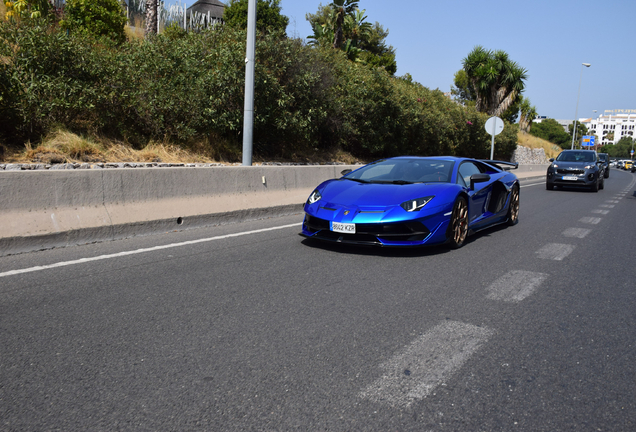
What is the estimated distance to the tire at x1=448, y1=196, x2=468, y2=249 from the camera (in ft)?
22.4

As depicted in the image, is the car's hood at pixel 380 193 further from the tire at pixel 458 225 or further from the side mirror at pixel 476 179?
the side mirror at pixel 476 179

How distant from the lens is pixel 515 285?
5262 mm

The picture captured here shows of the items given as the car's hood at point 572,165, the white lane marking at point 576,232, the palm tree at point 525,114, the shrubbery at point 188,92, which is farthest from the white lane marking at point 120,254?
the palm tree at point 525,114

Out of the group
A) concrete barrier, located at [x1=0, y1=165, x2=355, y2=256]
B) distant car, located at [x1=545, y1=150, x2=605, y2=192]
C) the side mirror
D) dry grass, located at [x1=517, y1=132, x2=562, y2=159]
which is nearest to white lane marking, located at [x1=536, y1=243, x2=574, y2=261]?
the side mirror

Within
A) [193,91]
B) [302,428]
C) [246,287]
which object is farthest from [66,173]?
[193,91]

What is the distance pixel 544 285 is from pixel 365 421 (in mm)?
3436

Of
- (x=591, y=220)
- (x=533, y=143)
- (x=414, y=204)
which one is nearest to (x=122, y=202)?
(x=414, y=204)

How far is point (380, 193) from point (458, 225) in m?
1.20

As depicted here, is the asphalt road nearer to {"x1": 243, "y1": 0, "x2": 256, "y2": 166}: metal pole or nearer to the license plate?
the license plate

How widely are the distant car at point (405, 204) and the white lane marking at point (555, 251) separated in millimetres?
983

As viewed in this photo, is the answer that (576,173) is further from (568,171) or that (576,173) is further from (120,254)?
(120,254)

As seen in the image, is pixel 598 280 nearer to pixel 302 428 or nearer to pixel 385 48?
pixel 302 428

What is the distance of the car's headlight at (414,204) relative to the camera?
6332 millimetres

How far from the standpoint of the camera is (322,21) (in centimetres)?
6059
